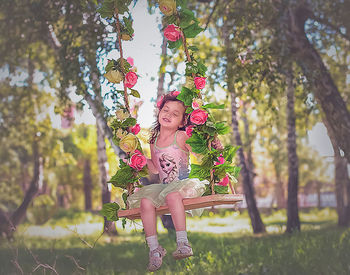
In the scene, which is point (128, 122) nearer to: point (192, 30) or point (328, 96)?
point (192, 30)

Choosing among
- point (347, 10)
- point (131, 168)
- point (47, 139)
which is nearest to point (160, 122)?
point (131, 168)

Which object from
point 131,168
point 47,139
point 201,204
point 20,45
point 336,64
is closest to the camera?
point 201,204

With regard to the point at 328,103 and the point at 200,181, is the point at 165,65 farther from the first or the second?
the point at 200,181

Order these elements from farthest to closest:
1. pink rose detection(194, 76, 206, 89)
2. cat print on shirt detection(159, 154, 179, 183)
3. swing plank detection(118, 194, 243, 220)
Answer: cat print on shirt detection(159, 154, 179, 183) < pink rose detection(194, 76, 206, 89) < swing plank detection(118, 194, 243, 220)

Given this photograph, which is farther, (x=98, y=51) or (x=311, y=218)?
(x=311, y=218)

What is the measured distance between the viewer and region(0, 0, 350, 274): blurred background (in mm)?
4922

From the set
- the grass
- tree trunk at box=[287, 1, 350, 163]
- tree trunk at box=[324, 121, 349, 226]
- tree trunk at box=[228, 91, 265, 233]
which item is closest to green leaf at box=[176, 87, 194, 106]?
the grass

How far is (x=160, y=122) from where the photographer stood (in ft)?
9.48

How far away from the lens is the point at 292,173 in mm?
6312

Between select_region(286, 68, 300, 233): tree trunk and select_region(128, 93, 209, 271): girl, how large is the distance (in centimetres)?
366

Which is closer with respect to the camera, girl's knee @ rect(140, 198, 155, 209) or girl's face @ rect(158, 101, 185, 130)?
girl's knee @ rect(140, 198, 155, 209)

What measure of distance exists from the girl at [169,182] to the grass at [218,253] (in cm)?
125

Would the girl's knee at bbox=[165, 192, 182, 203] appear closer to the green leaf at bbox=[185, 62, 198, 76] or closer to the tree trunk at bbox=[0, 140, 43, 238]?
the green leaf at bbox=[185, 62, 198, 76]

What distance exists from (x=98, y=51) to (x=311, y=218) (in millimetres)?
5278
